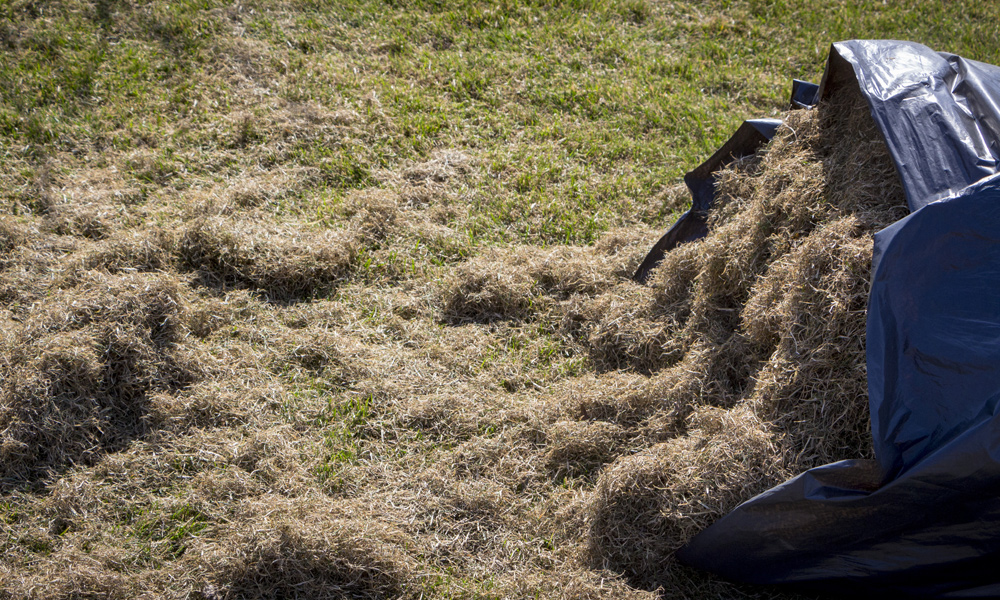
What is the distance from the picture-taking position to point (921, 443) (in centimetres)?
229

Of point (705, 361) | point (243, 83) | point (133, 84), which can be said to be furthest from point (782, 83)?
point (133, 84)

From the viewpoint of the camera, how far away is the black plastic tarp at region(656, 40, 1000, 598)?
2240 millimetres

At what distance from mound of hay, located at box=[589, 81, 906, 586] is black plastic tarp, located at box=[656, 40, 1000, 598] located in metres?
0.21

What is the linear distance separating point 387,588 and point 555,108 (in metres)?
4.49

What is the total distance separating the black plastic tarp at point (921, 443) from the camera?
2.24 metres

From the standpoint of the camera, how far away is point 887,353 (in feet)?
7.90

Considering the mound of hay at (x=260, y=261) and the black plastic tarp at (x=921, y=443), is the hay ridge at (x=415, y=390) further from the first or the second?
the black plastic tarp at (x=921, y=443)

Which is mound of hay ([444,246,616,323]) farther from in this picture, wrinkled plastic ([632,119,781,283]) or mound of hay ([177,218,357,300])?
mound of hay ([177,218,357,300])

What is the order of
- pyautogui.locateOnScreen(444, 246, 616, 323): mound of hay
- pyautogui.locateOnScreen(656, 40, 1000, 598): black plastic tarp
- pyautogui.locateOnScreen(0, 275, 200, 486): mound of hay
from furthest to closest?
pyautogui.locateOnScreen(444, 246, 616, 323): mound of hay
pyautogui.locateOnScreen(0, 275, 200, 486): mound of hay
pyautogui.locateOnScreen(656, 40, 1000, 598): black plastic tarp

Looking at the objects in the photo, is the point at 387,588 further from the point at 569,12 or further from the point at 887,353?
the point at 569,12

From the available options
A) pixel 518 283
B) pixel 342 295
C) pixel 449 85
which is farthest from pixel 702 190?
pixel 449 85

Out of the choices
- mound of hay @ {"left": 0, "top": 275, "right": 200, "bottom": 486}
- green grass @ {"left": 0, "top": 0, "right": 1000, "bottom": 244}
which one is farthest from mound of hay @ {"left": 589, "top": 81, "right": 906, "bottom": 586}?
mound of hay @ {"left": 0, "top": 275, "right": 200, "bottom": 486}

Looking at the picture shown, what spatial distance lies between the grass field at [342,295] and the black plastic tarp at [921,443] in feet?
0.75

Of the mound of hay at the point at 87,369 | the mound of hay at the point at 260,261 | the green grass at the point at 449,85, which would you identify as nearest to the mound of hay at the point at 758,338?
the green grass at the point at 449,85
